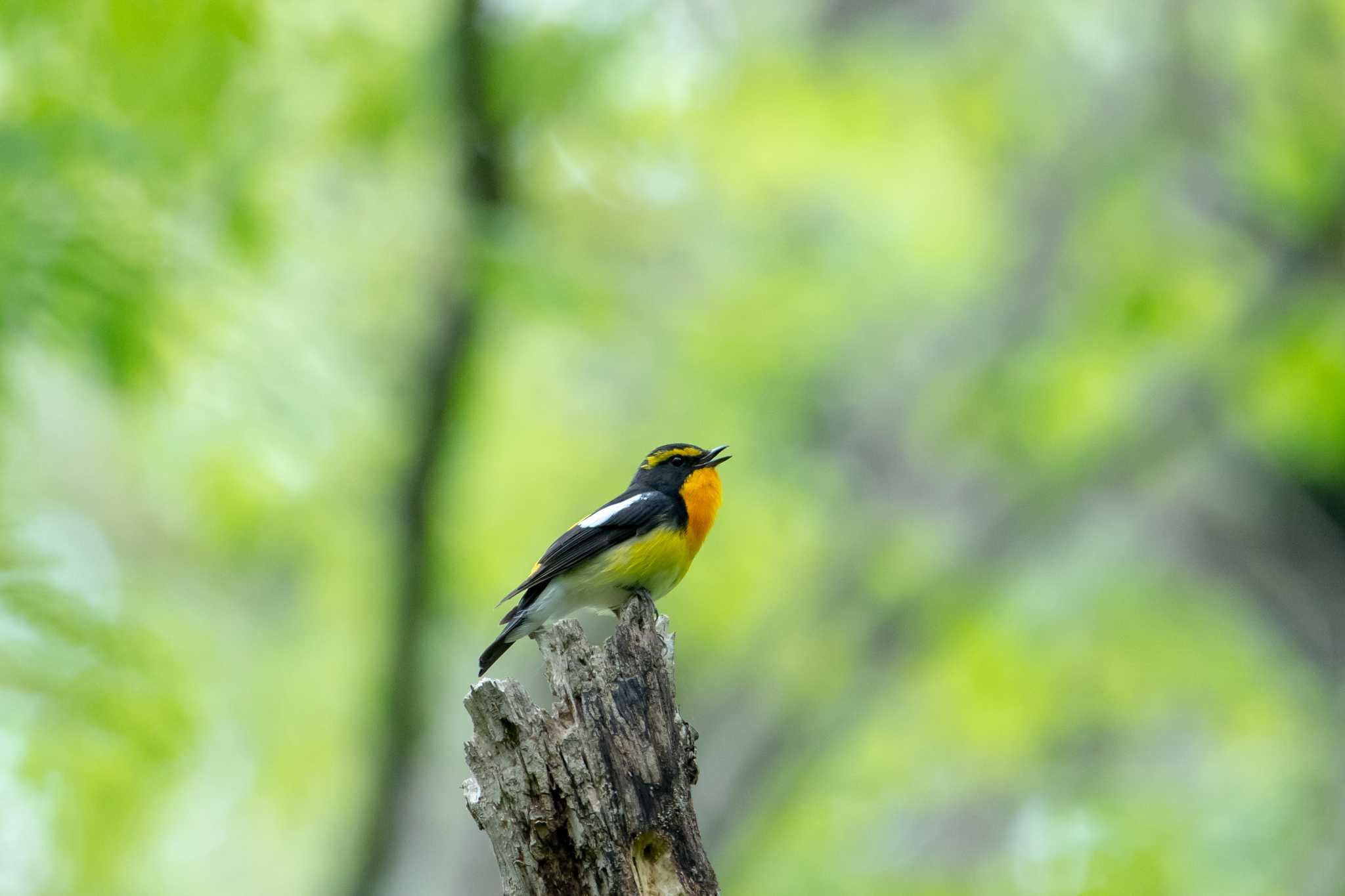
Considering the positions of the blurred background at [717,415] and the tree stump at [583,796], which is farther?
the blurred background at [717,415]

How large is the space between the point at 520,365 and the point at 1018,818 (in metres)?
6.29

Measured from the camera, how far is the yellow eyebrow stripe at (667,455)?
5.84m

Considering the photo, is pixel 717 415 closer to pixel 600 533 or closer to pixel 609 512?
pixel 609 512

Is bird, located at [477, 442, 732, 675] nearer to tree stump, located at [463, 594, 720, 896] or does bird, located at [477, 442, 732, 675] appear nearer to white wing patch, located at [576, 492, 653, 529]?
white wing patch, located at [576, 492, 653, 529]

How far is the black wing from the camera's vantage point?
195 inches

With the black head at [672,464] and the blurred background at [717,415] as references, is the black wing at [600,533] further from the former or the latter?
the blurred background at [717,415]

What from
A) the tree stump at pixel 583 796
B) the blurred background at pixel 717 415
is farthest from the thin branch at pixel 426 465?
the tree stump at pixel 583 796

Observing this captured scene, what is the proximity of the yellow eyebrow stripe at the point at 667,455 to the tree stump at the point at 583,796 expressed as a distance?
2806 millimetres

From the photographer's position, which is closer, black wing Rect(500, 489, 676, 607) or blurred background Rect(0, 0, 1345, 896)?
black wing Rect(500, 489, 676, 607)

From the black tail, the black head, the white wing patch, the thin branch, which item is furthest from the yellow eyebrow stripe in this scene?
the thin branch

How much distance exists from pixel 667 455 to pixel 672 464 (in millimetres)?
61

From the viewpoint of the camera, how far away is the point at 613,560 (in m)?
5.04

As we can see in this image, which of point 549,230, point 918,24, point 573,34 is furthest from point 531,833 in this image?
point 918,24

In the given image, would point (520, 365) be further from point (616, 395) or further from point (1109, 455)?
point (1109, 455)
